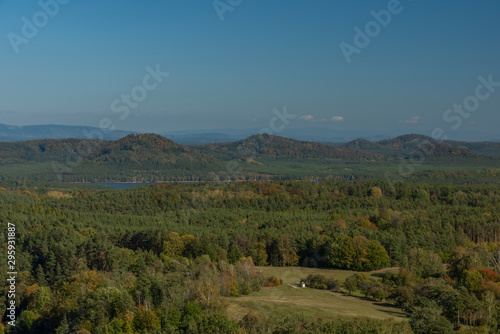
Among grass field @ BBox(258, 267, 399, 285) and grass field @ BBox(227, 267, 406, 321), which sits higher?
grass field @ BBox(227, 267, 406, 321)

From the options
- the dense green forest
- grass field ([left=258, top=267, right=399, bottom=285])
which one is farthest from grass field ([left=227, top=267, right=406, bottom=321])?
grass field ([left=258, top=267, right=399, bottom=285])

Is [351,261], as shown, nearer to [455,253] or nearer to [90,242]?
[455,253]

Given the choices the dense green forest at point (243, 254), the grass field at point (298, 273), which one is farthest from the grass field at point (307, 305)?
the grass field at point (298, 273)

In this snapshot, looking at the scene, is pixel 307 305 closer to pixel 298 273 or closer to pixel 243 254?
pixel 298 273

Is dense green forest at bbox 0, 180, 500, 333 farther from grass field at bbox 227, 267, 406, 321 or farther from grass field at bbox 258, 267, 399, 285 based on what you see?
grass field at bbox 258, 267, 399, 285

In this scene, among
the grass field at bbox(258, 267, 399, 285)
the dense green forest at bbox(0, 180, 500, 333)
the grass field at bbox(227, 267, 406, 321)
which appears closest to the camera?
the dense green forest at bbox(0, 180, 500, 333)

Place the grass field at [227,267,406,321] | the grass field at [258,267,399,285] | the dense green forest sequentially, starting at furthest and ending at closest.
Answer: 1. the grass field at [258,267,399,285]
2. the grass field at [227,267,406,321]
3. the dense green forest

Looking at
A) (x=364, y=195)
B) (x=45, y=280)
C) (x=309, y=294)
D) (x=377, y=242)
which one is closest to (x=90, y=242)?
(x=45, y=280)

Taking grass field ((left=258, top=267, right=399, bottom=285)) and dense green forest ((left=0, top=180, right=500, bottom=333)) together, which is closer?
dense green forest ((left=0, top=180, right=500, bottom=333))
